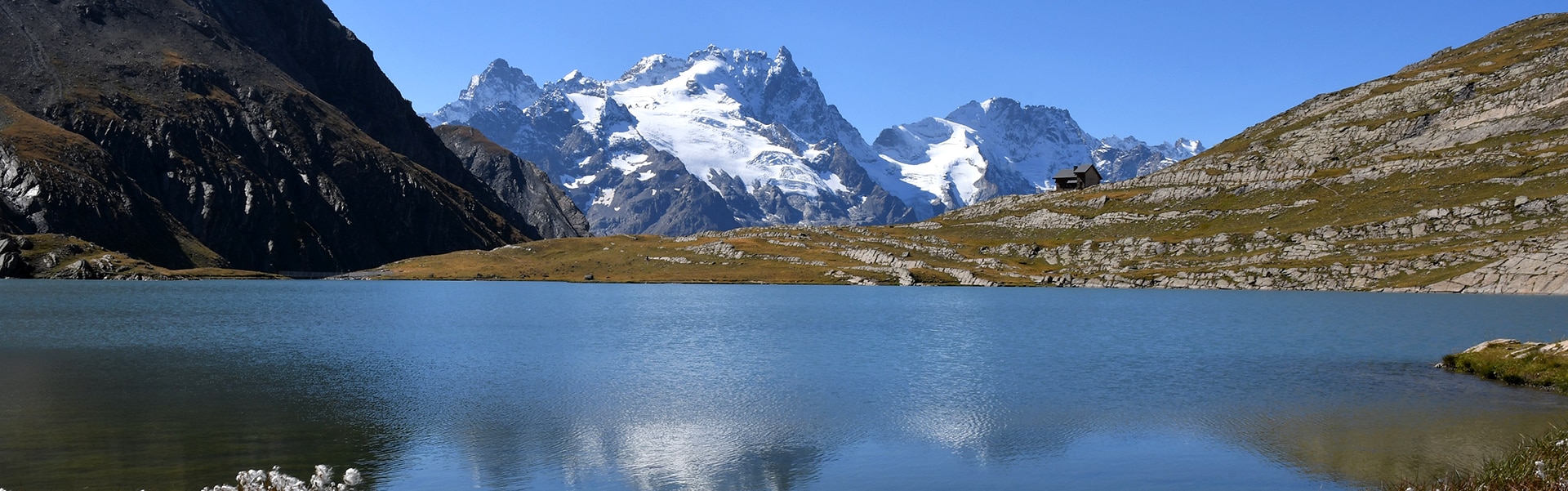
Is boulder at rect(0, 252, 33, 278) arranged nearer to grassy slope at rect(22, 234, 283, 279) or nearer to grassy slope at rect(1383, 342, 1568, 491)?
grassy slope at rect(22, 234, 283, 279)

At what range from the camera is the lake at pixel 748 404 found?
28.7 metres

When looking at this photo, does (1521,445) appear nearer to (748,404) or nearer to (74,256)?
(748,404)

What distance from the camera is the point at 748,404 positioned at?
4116cm

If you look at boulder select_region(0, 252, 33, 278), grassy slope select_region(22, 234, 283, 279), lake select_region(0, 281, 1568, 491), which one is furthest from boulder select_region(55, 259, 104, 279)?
lake select_region(0, 281, 1568, 491)

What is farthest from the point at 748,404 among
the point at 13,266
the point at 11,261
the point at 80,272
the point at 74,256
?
the point at 74,256

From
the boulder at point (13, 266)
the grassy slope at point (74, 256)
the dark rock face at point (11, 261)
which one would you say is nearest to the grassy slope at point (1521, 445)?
the grassy slope at point (74, 256)

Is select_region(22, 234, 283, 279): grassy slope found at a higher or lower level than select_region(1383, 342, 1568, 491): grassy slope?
higher

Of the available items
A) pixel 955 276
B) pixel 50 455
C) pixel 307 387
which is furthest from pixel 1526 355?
pixel 955 276

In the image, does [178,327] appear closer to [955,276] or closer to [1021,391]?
[1021,391]

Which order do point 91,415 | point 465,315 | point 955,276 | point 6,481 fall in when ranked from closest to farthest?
1. point 6,481
2. point 91,415
3. point 465,315
4. point 955,276

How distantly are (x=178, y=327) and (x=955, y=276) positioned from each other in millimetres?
138674

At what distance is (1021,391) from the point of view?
4512 cm

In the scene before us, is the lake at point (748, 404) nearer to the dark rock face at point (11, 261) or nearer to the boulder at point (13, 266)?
the boulder at point (13, 266)

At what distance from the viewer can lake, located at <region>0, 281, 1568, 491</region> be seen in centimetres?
2872
